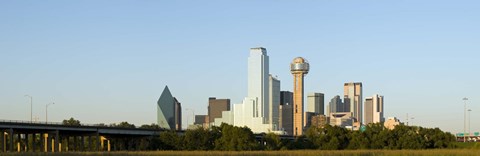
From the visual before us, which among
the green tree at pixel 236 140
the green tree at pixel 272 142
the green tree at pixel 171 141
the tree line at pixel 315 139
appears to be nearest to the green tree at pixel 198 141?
the tree line at pixel 315 139

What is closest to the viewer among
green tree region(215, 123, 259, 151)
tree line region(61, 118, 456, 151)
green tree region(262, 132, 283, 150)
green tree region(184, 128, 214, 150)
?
green tree region(215, 123, 259, 151)

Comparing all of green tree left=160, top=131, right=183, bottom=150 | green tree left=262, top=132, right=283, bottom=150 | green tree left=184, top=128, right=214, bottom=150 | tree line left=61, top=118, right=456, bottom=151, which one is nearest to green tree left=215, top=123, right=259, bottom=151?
tree line left=61, top=118, right=456, bottom=151

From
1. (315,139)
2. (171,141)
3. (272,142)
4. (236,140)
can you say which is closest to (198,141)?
(171,141)

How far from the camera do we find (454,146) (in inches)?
5758

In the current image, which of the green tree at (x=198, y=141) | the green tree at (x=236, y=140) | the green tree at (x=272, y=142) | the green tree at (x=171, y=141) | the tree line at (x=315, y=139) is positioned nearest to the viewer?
the green tree at (x=236, y=140)

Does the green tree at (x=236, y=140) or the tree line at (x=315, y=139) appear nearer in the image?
the green tree at (x=236, y=140)

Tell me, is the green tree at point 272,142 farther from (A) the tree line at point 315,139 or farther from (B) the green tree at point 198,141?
(B) the green tree at point 198,141

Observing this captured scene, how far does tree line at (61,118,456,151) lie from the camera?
130750 mm

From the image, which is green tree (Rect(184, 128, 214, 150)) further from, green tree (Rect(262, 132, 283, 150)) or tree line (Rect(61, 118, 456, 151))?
green tree (Rect(262, 132, 283, 150))

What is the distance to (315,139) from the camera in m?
143

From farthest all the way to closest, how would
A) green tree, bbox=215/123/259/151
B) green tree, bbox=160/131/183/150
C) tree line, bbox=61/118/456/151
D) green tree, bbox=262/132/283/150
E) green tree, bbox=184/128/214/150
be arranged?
green tree, bbox=160/131/183/150 → green tree, bbox=262/132/283/150 → green tree, bbox=184/128/214/150 → tree line, bbox=61/118/456/151 → green tree, bbox=215/123/259/151

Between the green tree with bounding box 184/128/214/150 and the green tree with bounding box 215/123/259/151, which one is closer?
the green tree with bounding box 215/123/259/151

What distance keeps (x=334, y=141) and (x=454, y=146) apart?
24.4m

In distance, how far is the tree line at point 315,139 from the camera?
429 ft
